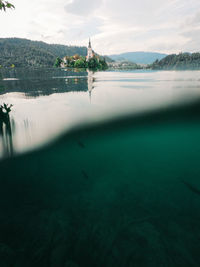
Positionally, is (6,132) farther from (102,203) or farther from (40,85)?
(40,85)

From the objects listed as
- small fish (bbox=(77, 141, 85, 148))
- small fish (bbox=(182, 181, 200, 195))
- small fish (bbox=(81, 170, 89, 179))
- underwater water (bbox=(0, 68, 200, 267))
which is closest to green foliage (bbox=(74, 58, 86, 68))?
underwater water (bbox=(0, 68, 200, 267))

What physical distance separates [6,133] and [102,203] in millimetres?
13222

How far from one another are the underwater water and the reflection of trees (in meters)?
1.56

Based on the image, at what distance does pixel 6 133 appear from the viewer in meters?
16.5

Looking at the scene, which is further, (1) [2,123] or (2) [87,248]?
(1) [2,123]

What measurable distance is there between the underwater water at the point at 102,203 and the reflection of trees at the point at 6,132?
1.56m

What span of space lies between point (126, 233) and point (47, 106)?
24.8 metres

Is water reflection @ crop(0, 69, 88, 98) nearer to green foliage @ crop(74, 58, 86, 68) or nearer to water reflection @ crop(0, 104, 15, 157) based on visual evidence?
water reflection @ crop(0, 104, 15, 157)

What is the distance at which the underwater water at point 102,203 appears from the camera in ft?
19.2

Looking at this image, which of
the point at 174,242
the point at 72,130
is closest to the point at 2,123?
the point at 72,130

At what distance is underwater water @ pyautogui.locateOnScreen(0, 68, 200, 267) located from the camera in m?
5.86

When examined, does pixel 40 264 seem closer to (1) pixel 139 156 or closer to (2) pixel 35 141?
(1) pixel 139 156

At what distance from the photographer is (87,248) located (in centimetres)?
599

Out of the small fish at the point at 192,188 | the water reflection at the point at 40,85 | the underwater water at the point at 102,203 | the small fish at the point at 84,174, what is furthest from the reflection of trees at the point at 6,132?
the water reflection at the point at 40,85
